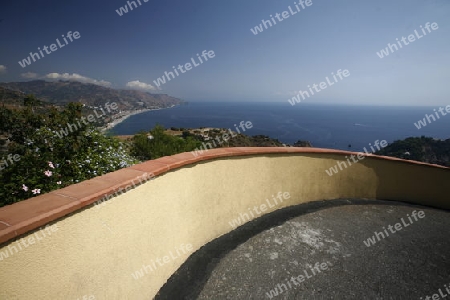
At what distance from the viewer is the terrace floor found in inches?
98.4

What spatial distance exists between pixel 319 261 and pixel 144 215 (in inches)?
91.1

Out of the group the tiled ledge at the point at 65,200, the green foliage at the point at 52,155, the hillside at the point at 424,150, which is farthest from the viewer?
the hillside at the point at 424,150

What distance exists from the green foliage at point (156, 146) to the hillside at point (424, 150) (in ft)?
240

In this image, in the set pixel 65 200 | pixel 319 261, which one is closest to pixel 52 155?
pixel 65 200

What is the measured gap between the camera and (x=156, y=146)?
7438 mm

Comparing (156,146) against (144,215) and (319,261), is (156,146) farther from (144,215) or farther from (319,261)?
(319,261)

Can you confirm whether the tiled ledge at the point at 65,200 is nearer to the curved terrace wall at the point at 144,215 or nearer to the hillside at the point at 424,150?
the curved terrace wall at the point at 144,215

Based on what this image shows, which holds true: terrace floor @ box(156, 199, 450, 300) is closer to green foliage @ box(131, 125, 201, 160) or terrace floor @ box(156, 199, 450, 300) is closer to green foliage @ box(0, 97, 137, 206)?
green foliage @ box(0, 97, 137, 206)

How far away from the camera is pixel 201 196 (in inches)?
115

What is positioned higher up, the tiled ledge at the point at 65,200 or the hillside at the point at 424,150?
the tiled ledge at the point at 65,200

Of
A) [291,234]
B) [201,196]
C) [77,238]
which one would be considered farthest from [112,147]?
[291,234]

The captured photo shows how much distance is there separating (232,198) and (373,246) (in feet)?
7.28

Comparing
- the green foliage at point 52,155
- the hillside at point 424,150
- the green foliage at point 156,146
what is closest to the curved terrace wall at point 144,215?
the green foliage at point 52,155

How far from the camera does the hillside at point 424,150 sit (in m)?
65.5
